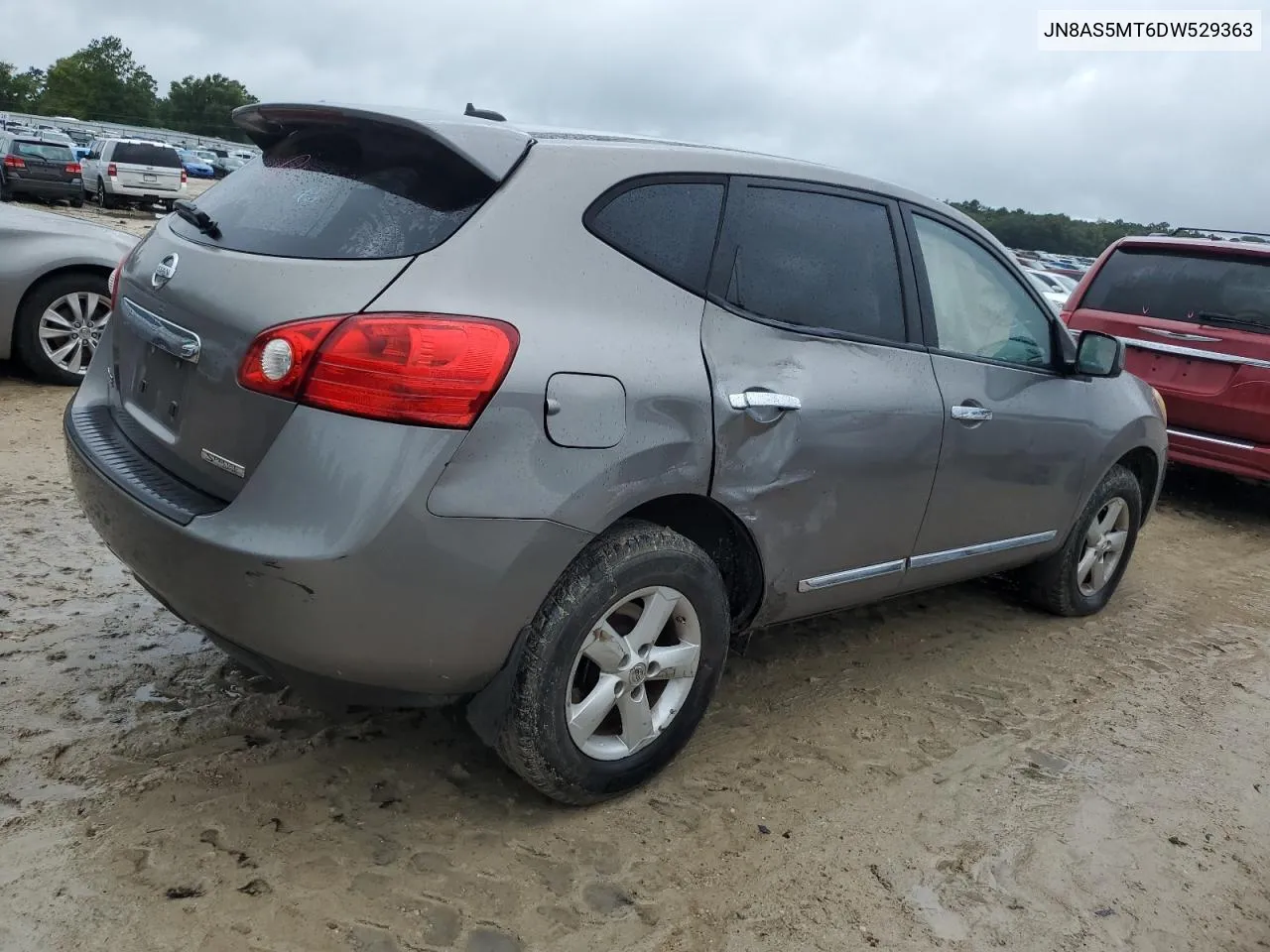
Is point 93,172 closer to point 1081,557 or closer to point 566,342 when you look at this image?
point 1081,557

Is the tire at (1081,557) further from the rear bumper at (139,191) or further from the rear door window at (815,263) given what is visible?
the rear bumper at (139,191)

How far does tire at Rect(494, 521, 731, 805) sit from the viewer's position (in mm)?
2596

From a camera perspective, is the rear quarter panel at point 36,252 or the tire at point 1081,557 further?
the rear quarter panel at point 36,252

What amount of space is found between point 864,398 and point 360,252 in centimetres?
153

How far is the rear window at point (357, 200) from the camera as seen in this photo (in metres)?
2.50

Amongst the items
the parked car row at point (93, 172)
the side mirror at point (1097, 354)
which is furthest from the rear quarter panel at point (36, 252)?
the parked car row at point (93, 172)

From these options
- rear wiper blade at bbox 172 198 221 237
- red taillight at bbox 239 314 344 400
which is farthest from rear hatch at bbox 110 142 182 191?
red taillight at bbox 239 314 344 400

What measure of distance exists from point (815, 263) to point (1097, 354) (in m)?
1.58

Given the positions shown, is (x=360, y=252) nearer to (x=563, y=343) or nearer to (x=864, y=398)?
(x=563, y=343)

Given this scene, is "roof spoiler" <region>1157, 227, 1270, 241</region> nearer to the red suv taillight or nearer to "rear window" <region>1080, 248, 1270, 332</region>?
"rear window" <region>1080, 248, 1270, 332</region>

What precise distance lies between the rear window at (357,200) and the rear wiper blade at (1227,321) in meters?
5.54

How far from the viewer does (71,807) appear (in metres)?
2.63

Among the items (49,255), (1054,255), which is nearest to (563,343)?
(49,255)

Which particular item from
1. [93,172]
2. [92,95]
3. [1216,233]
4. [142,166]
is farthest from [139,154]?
[92,95]
